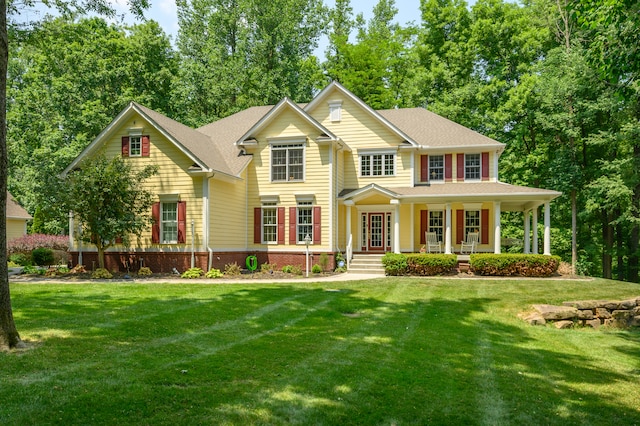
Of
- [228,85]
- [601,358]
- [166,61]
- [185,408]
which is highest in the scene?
[166,61]

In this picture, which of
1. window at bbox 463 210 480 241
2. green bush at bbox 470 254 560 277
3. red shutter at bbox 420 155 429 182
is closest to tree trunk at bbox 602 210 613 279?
window at bbox 463 210 480 241

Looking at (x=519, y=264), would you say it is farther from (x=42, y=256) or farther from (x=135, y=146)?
(x=42, y=256)

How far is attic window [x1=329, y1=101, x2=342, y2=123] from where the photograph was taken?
75.3 ft

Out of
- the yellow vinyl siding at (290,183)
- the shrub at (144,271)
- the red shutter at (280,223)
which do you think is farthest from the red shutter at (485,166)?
the shrub at (144,271)

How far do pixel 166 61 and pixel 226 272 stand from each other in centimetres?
2299

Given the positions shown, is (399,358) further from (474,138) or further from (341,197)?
(474,138)

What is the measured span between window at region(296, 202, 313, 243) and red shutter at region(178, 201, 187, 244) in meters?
5.08

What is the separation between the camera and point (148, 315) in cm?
949

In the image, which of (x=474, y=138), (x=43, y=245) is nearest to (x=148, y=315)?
(x=474, y=138)

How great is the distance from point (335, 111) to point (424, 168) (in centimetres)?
535

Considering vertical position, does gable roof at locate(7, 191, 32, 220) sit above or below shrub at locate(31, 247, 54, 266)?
above

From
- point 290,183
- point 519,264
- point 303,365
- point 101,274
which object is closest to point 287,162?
point 290,183

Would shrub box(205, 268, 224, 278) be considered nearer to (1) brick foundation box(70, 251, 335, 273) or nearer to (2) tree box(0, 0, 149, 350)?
(1) brick foundation box(70, 251, 335, 273)

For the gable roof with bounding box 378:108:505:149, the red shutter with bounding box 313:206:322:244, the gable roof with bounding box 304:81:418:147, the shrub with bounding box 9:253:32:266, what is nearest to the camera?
the red shutter with bounding box 313:206:322:244
